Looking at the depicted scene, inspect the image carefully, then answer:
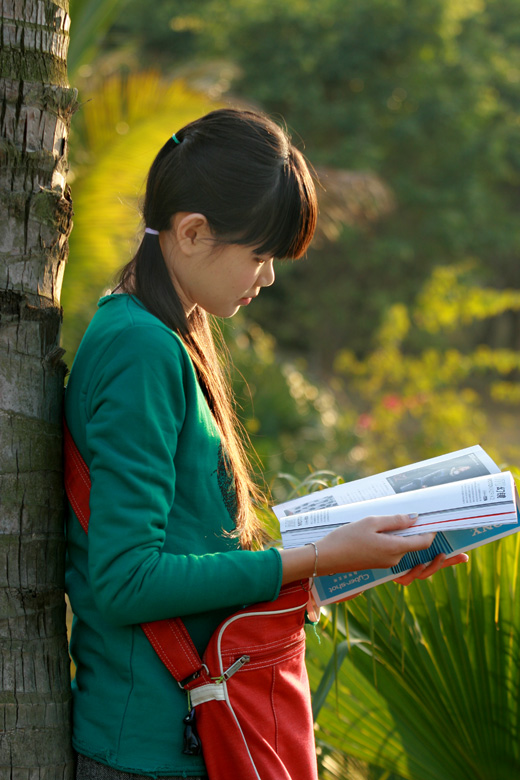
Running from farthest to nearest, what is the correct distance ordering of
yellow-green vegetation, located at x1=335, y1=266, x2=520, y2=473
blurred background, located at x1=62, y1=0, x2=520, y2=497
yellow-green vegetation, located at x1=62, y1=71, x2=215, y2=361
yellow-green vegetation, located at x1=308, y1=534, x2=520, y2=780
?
blurred background, located at x1=62, y1=0, x2=520, y2=497 < yellow-green vegetation, located at x1=335, y1=266, x2=520, y2=473 < yellow-green vegetation, located at x1=62, y1=71, x2=215, y2=361 < yellow-green vegetation, located at x1=308, y1=534, x2=520, y2=780

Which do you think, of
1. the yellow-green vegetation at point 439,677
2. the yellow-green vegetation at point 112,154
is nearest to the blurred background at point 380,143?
the yellow-green vegetation at point 112,154

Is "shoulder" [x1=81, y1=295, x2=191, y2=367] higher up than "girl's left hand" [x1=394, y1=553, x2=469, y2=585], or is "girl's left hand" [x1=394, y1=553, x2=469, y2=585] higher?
"shoulder" [x1=81, y1=295, x2=191, y2=367]

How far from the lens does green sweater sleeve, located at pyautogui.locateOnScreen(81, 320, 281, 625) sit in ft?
3.64

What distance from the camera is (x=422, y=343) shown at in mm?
13875

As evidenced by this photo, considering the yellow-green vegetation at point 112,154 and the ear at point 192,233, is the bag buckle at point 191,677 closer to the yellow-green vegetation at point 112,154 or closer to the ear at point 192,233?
the ear at point 192,233

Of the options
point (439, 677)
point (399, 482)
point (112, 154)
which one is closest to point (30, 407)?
point (399, 482)

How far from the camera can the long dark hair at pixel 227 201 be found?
4.31 feet

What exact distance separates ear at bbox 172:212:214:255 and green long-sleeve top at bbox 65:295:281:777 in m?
0.14

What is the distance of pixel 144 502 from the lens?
1109mm

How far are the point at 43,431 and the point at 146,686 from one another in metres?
0.44

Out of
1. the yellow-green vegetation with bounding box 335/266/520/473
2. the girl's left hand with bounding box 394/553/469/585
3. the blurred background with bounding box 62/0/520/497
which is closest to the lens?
the girl's left hand with bounding box 394/553/469/585

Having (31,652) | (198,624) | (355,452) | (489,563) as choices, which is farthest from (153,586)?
(355,452)

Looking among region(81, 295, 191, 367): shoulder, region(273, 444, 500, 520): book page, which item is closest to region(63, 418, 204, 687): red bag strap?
region(273, 444, 500, 520): book page

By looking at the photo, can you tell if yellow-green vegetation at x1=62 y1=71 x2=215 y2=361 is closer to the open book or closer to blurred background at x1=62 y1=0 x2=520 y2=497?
blurred background at x1=62 y1=0 x2=520 y2=497
